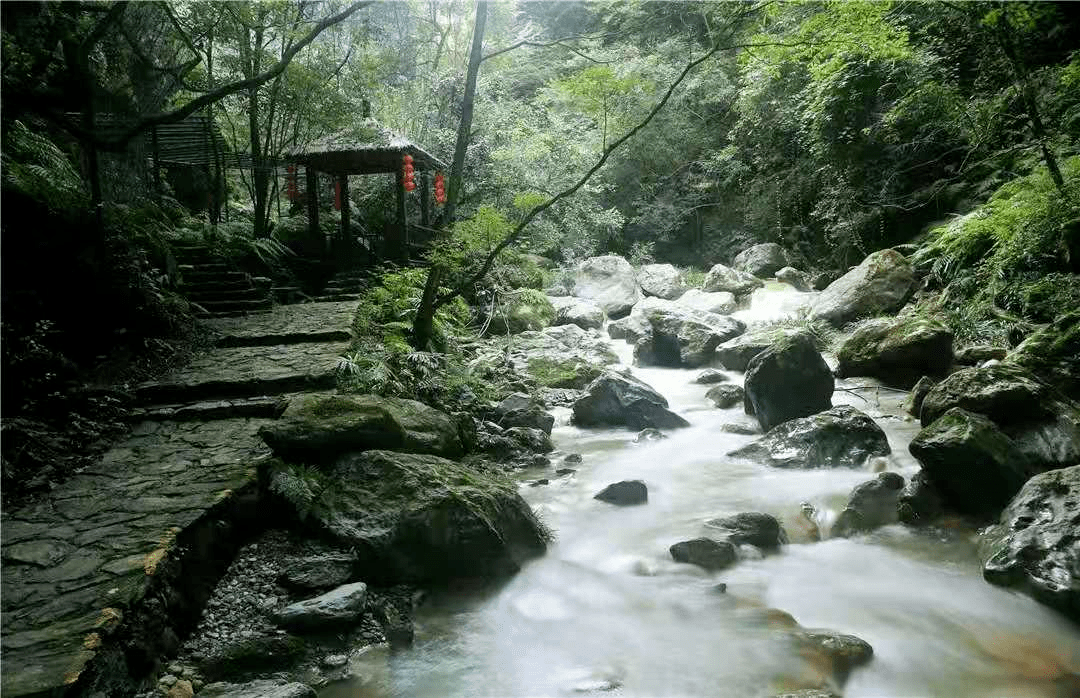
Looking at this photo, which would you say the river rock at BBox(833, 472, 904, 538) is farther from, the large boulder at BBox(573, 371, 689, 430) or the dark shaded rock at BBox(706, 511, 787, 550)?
the large boulder at BBox(573, 371, 689, 430)

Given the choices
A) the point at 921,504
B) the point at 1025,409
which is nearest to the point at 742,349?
the point at 1025,409

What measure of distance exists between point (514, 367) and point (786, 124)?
33.9 feet

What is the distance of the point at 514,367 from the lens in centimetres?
1113

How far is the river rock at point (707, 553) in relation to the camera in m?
5.10

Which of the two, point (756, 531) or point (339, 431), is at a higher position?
point (339, 431)

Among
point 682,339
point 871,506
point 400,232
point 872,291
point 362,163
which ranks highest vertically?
point 362,163

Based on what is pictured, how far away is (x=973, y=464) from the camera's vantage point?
5312 millimetres

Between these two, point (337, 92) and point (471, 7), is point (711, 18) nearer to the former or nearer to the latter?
point (471, 7)

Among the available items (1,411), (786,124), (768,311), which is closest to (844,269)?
(768,311)

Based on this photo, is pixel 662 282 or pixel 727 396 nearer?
pixel 727 396

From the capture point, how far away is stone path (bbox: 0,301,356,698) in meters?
2.87

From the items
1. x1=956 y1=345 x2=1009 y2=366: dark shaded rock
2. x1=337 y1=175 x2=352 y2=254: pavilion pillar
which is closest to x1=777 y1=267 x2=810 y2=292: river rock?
x1=956 y1=345 x2=1009 y2=366: dark shaded rock

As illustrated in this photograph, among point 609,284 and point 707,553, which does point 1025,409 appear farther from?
point 609,284

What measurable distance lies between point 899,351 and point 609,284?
8865 mm
